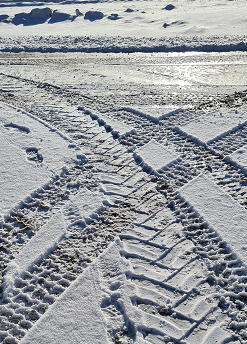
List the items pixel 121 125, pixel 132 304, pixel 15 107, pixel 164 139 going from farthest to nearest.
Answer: pixel 15 107
pixel 121 125
pixel 164 139
pixel 132 304

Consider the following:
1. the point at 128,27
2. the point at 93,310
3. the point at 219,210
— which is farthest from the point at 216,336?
the point at 128,27

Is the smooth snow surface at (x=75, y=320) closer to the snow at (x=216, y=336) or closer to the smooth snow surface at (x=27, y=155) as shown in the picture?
the snow at (x=216, y=336)

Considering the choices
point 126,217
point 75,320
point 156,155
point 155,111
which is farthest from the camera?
point 155,111

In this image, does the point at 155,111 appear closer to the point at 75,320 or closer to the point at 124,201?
the point at 124,201

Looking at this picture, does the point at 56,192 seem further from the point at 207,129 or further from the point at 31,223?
the point at 207,129

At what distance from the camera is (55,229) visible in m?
3.76

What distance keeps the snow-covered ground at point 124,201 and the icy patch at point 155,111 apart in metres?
0.03

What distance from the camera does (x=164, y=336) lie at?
2.70 m

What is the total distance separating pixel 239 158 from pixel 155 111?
2047 mm

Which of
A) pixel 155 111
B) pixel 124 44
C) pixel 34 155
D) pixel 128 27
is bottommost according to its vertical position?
pixel 34 155

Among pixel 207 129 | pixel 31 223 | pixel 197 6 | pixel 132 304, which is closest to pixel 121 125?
pixel 207 129

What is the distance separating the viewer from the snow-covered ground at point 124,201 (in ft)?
9.39

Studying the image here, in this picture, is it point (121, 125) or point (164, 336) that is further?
point (121, 125)

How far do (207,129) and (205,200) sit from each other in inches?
75.3
